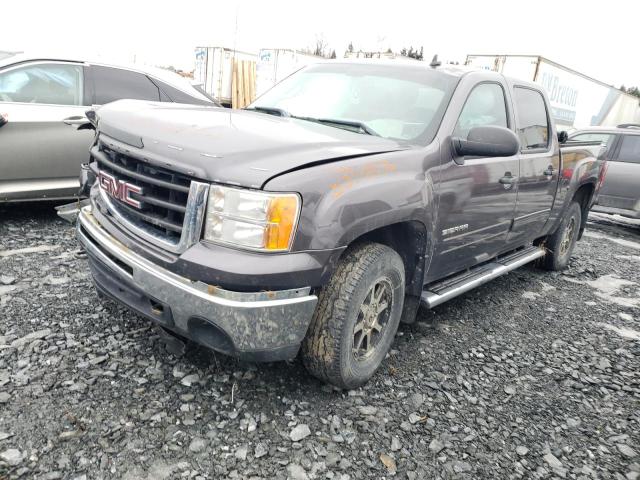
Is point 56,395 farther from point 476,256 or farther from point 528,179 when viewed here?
point 528,179

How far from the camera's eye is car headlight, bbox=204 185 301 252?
80.7 inches

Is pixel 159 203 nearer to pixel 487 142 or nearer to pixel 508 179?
pixel 487 142

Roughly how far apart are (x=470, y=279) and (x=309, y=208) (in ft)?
6.05

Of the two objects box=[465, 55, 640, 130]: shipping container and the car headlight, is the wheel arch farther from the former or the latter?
box=[465, 55, 640, 130]: shipping container

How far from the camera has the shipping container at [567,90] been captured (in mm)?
15312

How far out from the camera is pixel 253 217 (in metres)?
2.06

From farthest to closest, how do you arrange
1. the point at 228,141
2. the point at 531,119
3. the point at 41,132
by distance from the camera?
1. the point at 41,132
2. the point at 531,119
3. the point at 228,141

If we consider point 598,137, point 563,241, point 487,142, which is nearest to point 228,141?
point 487,142

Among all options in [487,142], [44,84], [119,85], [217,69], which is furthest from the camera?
[217,69]

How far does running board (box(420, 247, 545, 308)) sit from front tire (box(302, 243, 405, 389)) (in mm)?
368

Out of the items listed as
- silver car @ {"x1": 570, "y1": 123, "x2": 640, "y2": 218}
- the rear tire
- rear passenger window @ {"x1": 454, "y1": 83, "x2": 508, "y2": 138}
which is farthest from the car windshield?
silver car @ {"x1": 570, "y1": 123, "x2": 640, "y2": 218}

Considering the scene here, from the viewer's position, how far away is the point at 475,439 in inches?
97.3

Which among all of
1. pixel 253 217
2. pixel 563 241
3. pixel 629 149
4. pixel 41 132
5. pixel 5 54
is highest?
pixel 5 54

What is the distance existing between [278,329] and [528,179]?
2.61 m
